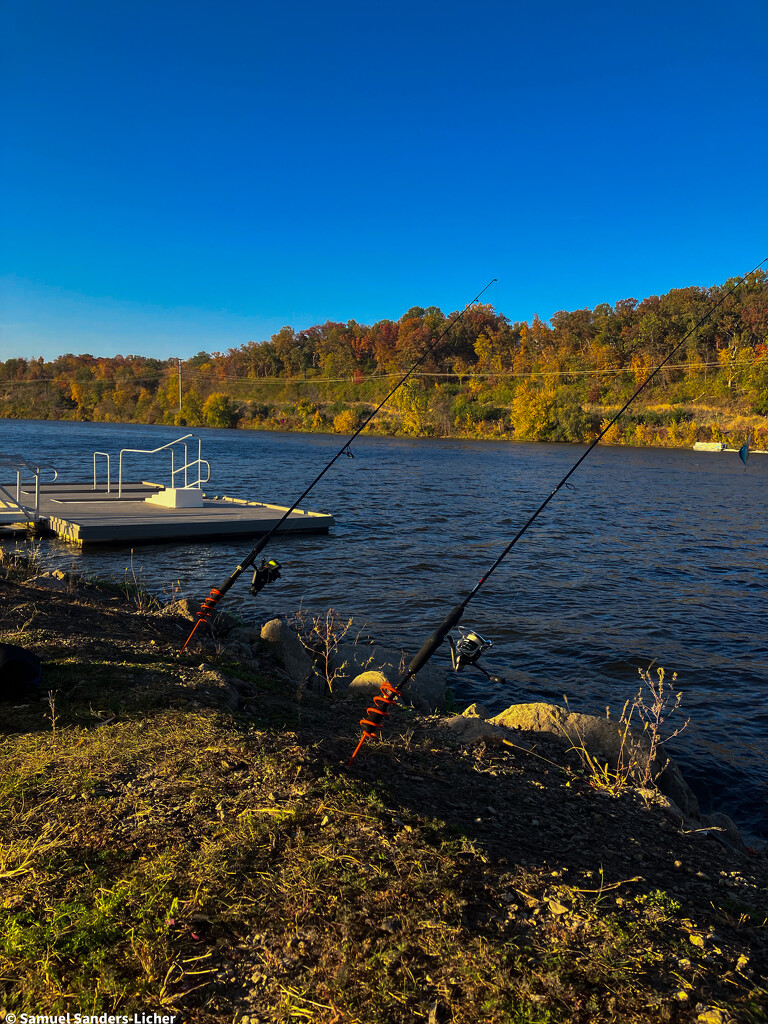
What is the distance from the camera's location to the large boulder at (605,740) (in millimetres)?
6117

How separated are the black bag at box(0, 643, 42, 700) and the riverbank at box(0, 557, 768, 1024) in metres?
0.15

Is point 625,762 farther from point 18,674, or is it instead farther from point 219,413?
point 219,413

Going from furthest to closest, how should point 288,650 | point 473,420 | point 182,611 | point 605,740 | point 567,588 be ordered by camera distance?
point 473,420 < point 567,588 < point 182,611 < point 288,650 < point 605,740

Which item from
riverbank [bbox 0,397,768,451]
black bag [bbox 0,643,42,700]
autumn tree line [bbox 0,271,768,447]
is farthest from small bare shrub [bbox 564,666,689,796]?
autumn tree line [bbox 0,271,768,447]

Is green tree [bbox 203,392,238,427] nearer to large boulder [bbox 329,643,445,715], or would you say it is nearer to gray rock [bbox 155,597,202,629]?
gray rock [bbox 155,597,202,629]

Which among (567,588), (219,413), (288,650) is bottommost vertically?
(567,588)

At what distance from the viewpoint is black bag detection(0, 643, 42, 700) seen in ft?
14.6

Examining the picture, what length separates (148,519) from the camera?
1845 centimetres

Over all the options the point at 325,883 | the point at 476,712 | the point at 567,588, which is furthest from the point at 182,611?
the point at 567,588

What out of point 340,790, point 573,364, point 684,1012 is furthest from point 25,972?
point 573,364

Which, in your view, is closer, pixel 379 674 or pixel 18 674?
pixel 18 674

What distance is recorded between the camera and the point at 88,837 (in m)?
3.19

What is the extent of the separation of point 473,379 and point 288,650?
405 feet

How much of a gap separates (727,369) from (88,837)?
104m
